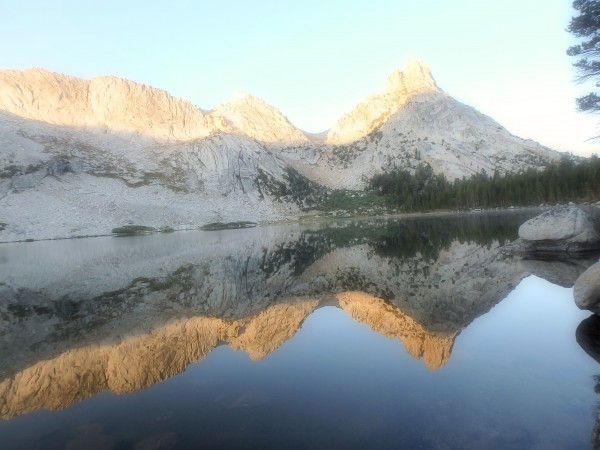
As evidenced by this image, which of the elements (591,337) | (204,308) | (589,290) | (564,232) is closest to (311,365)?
(591,337)

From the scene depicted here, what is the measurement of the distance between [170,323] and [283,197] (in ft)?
510

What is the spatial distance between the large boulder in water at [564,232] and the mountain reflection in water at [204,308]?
3.51 m

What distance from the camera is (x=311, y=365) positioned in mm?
13750

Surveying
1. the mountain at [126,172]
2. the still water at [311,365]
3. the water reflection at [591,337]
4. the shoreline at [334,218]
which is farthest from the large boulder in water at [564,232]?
the mountain at [126,172]

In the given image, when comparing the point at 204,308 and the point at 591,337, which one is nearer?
the point at 591,337

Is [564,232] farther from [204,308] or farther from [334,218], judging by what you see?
[334,218]

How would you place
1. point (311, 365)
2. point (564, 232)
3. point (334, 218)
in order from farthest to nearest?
point (334, 218) → point (564, 232) → point (311, 365)

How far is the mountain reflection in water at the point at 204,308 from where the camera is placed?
13844mm

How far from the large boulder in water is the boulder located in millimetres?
18924

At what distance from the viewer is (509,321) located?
55.6 feet

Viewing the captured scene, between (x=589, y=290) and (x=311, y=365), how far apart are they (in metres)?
12.0

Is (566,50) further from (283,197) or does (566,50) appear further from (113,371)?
(283,197)

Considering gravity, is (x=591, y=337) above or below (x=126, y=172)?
below

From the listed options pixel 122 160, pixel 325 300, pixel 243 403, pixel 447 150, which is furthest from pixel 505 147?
pixel 243 403
